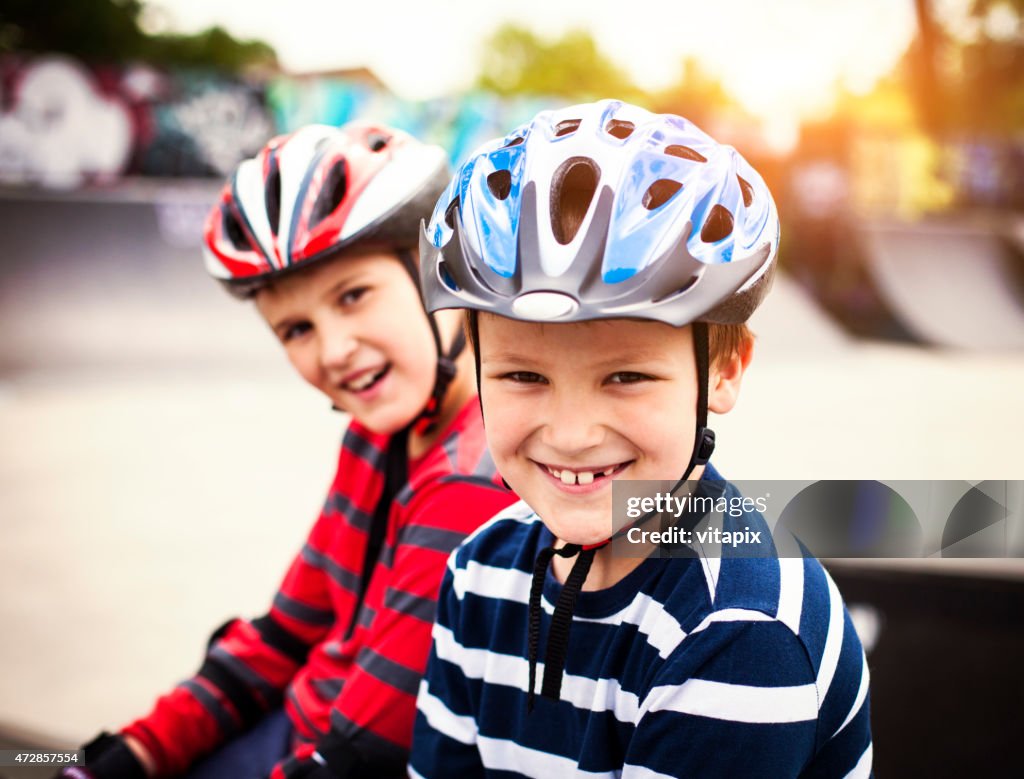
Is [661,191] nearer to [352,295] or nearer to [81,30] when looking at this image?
[352,295]

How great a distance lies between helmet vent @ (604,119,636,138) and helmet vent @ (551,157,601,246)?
64 millimetres

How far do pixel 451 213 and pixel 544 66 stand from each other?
193ft

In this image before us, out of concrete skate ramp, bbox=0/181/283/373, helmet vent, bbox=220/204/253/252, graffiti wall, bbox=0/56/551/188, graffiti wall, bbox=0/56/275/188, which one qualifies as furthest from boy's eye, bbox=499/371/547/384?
graffiti wall, bbox=0/56/551/188

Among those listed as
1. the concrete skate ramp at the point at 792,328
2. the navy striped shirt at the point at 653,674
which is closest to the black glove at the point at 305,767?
the navy striped shirt at the point at 653,674

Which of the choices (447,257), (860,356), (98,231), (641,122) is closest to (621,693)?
(447,257)

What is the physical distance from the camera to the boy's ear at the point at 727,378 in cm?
124

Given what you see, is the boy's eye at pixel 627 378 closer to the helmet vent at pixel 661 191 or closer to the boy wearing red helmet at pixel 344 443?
the helmet vent at pixel 661 191

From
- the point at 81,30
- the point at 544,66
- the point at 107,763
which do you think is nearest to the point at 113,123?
the point at 107,763

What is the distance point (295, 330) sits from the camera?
5.91 feet

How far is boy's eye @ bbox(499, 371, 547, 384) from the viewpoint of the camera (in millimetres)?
1195

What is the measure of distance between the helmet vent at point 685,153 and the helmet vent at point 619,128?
0.07 m

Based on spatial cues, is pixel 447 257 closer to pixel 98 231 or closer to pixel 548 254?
pixel 548 254

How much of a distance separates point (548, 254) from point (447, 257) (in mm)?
187

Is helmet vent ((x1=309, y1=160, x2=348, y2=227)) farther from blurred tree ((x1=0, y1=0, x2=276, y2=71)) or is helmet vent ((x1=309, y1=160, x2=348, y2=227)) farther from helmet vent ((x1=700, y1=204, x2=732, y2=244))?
blurred tree ((x1=0, y1=0, x2=276, y2=71))
